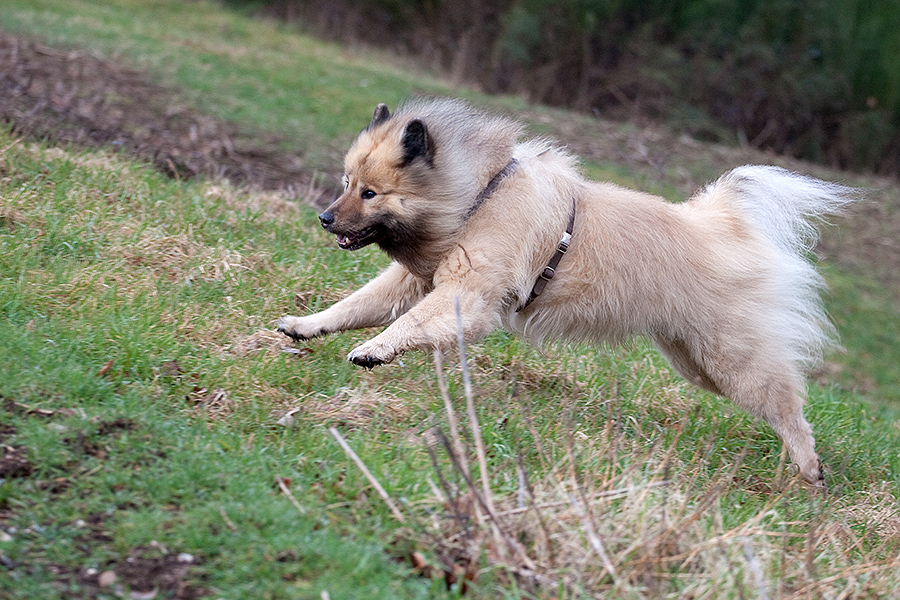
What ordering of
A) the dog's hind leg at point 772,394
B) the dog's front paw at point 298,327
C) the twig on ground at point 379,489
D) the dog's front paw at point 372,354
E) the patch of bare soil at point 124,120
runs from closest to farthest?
the twig on ground at point 379,489 → the dog's front paw at point 372,354 → the dog's front paw at point 298,327 → the dog's hind leg at point 772,394 → the patch of bare soil at point 124,120

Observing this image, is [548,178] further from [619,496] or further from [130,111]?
[130,111]

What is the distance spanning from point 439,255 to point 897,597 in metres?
2.74

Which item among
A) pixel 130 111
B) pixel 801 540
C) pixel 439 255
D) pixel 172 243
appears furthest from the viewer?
pixel 130 111

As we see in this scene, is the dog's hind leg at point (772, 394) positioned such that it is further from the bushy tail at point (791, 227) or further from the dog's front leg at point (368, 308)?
the dog's front leg at point (368, 308)

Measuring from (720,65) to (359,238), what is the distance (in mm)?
15994

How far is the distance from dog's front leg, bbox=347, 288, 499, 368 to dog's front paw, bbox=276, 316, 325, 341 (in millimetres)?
535

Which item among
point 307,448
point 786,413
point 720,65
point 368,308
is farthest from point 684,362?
point 720,65

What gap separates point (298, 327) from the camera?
4.81 m

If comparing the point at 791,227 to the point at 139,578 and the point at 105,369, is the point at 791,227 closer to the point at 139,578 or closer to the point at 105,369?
the point at 105,369

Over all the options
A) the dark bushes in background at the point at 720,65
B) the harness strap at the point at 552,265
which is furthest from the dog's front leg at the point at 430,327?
the dark bushes in background at the point at 720,65

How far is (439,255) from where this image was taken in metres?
4.80

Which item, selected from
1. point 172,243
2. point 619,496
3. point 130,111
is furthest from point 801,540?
point 130,111

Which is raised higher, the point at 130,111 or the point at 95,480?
the point at 130,111

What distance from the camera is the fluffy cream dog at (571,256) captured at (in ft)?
15.4
